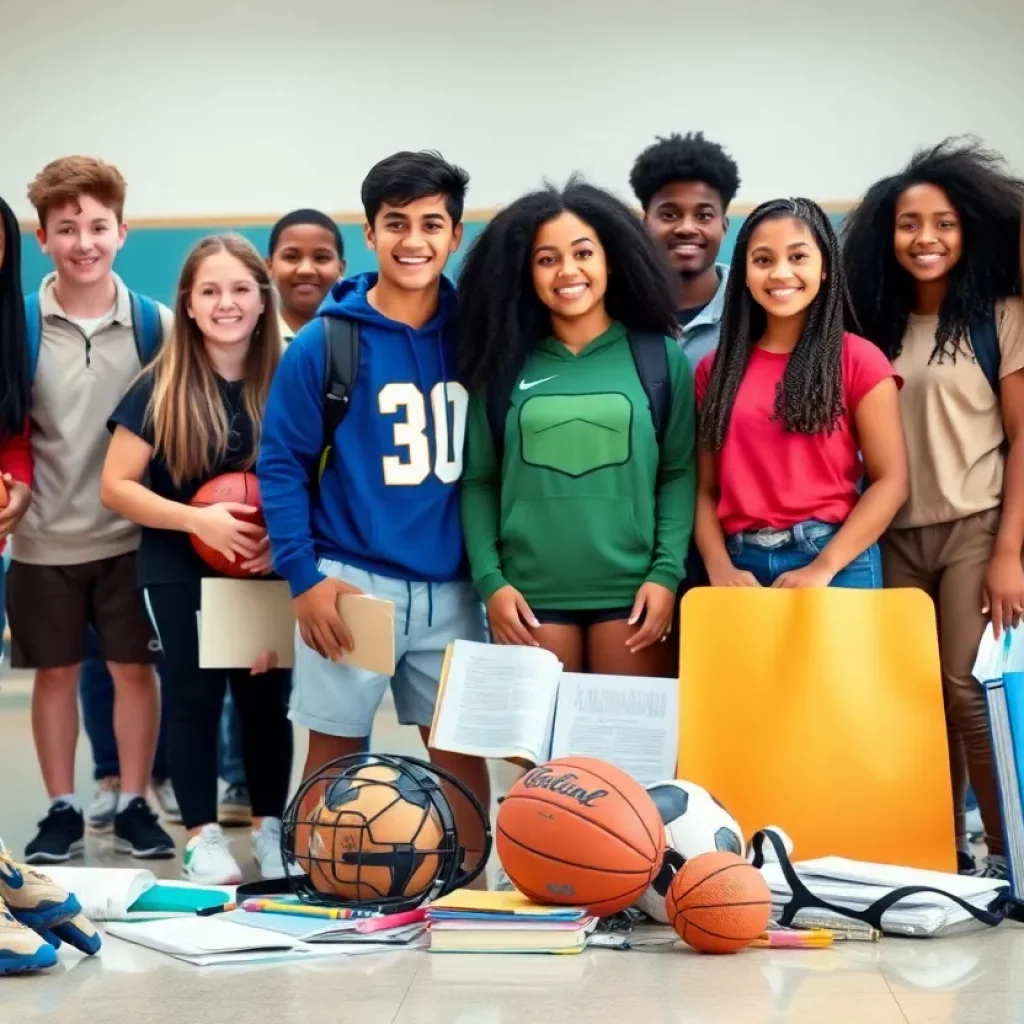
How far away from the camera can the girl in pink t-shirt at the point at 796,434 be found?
3176 millimetres

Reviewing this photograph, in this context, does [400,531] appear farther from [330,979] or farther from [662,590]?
[330,979]

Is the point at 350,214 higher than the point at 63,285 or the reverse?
higher


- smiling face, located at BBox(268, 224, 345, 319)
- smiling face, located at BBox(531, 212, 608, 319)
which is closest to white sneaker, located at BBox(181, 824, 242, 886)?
smiling face, located at BBox(531, 212, 608, 319)

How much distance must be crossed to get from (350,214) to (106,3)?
1.61m

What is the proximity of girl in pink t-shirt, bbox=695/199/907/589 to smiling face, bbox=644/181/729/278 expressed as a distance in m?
0.54

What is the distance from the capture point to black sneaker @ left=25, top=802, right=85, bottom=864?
368 centimetres

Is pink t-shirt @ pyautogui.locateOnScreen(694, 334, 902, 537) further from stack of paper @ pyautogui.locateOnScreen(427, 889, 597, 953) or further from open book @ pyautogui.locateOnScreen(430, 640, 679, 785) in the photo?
stack of paper @ pyautogui.locateOnScreen(427, 889, 597, 953)

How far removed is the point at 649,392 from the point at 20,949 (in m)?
1.67

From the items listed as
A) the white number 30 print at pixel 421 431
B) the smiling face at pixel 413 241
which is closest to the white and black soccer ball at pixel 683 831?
the white number 30 print at pixel 421 431

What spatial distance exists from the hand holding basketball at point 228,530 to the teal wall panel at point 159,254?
161 inches

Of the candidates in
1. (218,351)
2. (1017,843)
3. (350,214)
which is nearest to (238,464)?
(218,351)

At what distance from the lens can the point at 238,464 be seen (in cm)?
358

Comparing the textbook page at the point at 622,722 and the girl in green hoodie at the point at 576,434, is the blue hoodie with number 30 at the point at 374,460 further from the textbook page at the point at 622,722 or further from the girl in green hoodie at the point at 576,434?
the textbook page at the point at 622,722

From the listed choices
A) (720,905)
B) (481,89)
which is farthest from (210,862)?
(481,89)
